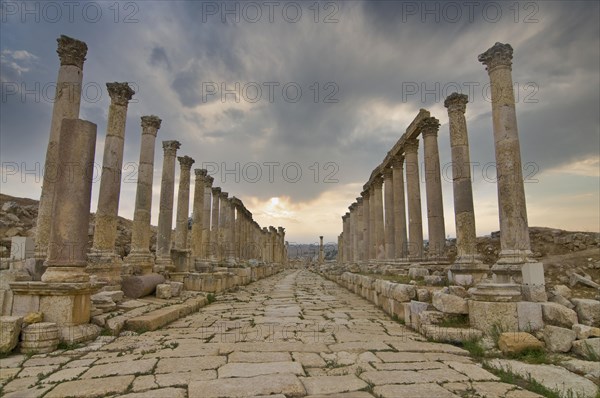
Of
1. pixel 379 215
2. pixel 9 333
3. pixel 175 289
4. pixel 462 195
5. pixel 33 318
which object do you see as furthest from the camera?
pixel 379 215

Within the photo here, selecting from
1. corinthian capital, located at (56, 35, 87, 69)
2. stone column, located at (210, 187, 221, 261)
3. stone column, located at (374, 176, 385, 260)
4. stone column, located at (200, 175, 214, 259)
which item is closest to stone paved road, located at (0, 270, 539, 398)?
corinthian capital, located at (56, 35, 87, 69)

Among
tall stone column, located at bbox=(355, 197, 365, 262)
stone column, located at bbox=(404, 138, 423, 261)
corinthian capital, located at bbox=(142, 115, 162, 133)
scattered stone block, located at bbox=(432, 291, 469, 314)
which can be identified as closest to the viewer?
scattered stone block, located at bbox=(432, 291, 469, 314)

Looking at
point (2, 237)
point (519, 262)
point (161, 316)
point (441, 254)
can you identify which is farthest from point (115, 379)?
point (2, 237)

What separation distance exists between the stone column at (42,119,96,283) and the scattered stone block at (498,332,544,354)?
714 centimetres

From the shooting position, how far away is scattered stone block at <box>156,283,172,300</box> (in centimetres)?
1132

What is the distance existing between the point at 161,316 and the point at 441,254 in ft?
35.8

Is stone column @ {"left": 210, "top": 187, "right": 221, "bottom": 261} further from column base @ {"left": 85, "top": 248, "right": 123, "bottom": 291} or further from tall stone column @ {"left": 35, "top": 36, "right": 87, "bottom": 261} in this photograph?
tall stone column @ {"left": 35, "top": 36, "right": 87, "bottom": 261}

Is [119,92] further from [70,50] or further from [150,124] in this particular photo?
[150,124]

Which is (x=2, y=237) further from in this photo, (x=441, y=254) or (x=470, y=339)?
(x=470, y=339)

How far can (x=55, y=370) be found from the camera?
4.80m

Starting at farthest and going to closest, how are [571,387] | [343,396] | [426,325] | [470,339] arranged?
[426,325] → [470,339] → [571,387] → [343,396]

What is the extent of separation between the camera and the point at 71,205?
7109 mm

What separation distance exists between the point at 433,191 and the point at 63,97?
42.2 ft

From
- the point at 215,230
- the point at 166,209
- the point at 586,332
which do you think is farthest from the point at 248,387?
the point at 215,230
